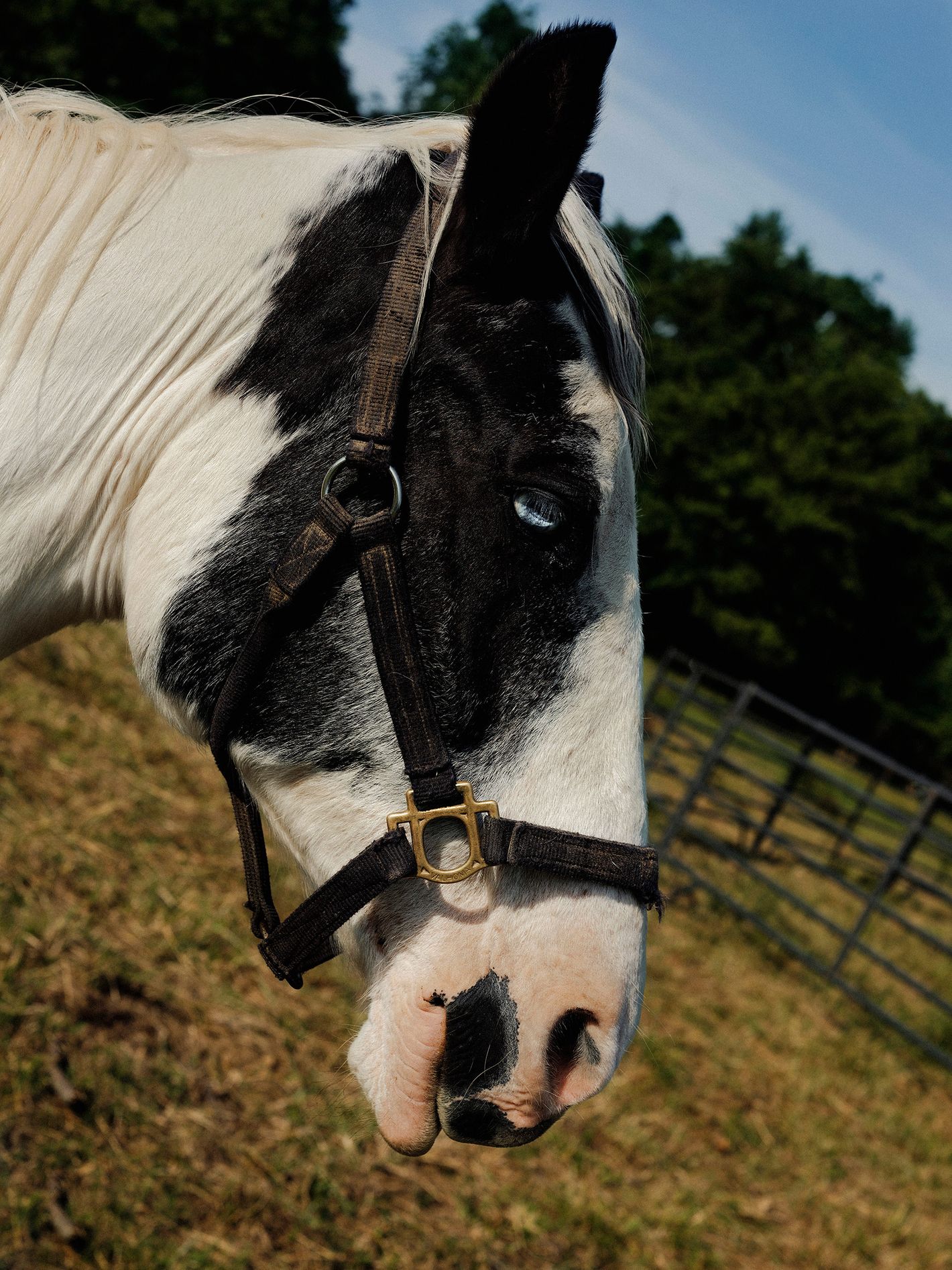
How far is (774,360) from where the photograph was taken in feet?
125

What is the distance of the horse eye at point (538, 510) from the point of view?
53.9 inches

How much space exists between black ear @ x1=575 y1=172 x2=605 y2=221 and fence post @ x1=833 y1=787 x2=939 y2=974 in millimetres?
6671

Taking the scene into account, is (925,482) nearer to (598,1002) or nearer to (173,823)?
(173,823)

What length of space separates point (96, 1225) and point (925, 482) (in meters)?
30.9

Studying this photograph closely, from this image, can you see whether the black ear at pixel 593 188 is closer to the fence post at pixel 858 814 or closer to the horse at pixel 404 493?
the horse at pixel 404 493

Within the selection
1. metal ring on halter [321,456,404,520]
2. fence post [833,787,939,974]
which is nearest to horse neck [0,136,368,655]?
metal ring on halter [321,456,404,520]

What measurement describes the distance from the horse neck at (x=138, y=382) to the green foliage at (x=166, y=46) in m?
18.9

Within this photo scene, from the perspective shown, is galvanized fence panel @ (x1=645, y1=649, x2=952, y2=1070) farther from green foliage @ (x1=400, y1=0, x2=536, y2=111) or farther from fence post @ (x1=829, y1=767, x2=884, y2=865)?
green foliage @ (x1=400, y1=0, x2=536, y2=111)

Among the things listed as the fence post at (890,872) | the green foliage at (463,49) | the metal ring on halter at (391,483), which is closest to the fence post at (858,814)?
the fence post at (890,872)

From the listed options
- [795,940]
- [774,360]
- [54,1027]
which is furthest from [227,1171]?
[774,360]

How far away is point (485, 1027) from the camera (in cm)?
134

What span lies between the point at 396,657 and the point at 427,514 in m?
0.22

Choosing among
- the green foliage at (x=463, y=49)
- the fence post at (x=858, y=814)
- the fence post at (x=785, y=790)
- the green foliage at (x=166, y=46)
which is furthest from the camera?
the green foliage at (x=463, y=49)

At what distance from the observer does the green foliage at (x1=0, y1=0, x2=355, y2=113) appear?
19516mm
